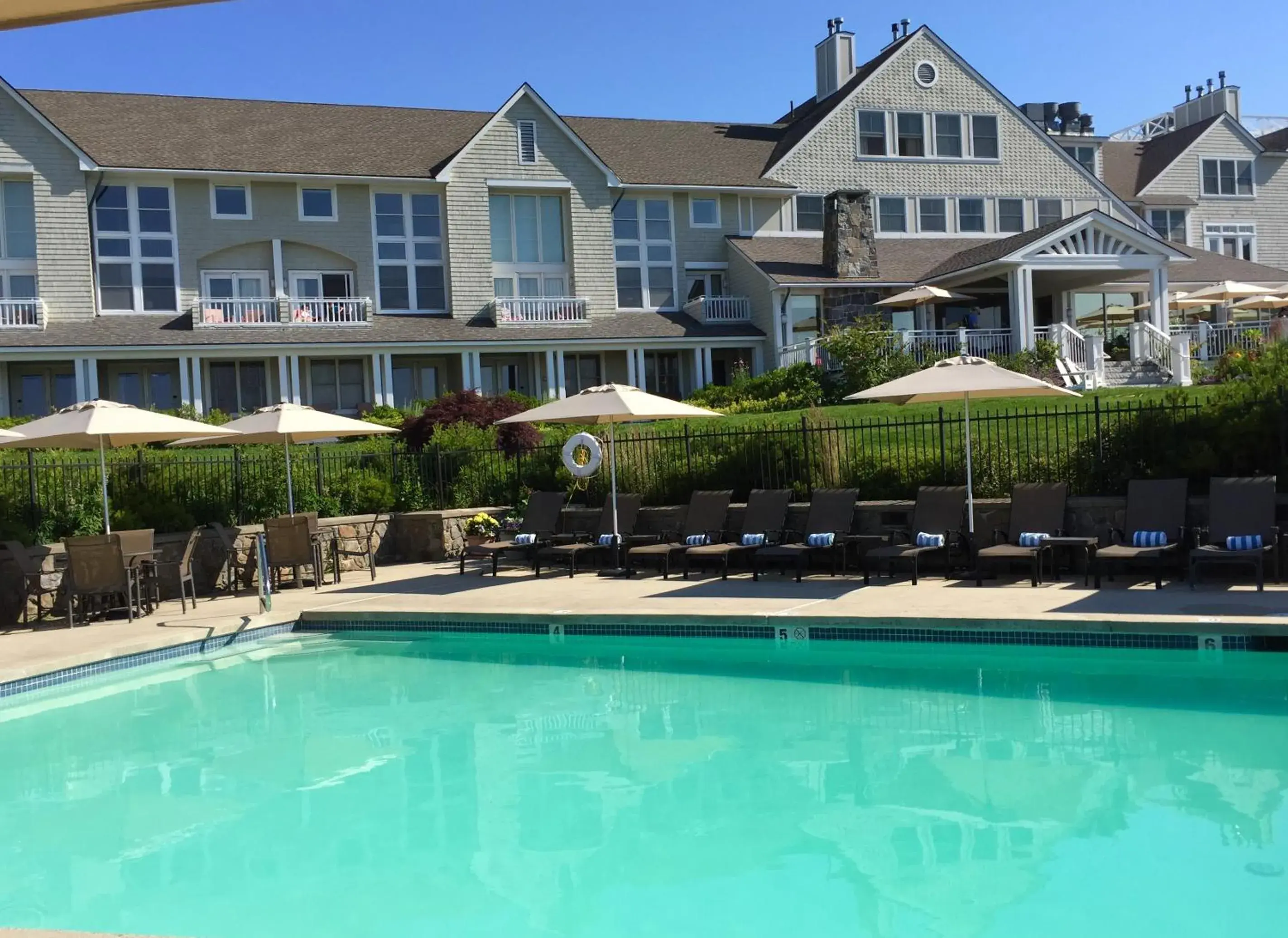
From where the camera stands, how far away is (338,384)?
112 ft

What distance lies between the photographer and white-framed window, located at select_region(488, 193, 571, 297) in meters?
35.4

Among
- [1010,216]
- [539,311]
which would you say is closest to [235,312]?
[539,311]

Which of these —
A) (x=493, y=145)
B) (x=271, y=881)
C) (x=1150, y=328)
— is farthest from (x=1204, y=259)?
(x=271, y=881)

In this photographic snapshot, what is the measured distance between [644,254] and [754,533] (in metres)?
22.8

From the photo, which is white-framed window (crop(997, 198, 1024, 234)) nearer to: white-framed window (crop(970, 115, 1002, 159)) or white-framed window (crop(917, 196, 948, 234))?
white-framed window (crop(970, 115, 1002, 159))

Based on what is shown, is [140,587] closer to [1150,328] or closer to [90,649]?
[90,649]

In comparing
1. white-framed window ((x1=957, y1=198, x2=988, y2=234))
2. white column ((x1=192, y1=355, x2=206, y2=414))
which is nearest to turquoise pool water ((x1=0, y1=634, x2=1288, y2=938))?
white column ((x1=192, y1=355, x2=206, y2=414))

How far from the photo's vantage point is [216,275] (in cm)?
3281

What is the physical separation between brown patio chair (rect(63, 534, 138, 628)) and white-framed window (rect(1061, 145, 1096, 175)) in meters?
38.1

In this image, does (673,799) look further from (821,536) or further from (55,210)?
(55,210)

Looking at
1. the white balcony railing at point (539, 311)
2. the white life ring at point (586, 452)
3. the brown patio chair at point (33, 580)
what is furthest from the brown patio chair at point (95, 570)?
the white balcony railing at point (539, 311)

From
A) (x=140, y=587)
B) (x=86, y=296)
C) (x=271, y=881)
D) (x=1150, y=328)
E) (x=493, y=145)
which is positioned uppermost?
(x=493, y=145)

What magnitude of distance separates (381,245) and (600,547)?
20.8 meters

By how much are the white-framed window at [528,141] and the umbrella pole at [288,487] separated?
18563mm
